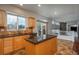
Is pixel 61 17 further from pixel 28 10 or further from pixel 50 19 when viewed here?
pixel 28 10

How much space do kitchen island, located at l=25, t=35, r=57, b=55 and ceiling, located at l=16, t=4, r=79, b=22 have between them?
473 mm

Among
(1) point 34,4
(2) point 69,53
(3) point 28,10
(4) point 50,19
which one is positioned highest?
(1) point 34,4

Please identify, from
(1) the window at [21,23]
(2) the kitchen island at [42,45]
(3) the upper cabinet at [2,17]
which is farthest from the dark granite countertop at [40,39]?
(3) the upper cabinet at [2,17]

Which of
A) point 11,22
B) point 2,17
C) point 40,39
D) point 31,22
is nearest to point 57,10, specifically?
point 31,22

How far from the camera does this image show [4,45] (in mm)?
1505

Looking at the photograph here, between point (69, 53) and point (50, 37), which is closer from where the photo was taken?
point (69, 53)

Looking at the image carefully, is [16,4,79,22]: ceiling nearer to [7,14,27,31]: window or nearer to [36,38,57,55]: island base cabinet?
[7,14,27,31]: window

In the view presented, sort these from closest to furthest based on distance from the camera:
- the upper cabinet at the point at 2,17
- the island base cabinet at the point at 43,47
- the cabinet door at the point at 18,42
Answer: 1. the upper cabinet at the point at 2,17
2. the cabinet door at the point at 18,42
3. the island base cabinet at the point at 43,47

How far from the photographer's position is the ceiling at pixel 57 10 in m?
1.63

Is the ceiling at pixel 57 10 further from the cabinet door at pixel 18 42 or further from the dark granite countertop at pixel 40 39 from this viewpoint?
the cabinet door at pixel 18 42

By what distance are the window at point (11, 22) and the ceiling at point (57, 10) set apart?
0.28 m

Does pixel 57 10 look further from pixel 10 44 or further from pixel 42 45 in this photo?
pixel 10 44

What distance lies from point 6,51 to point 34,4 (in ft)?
3.31
